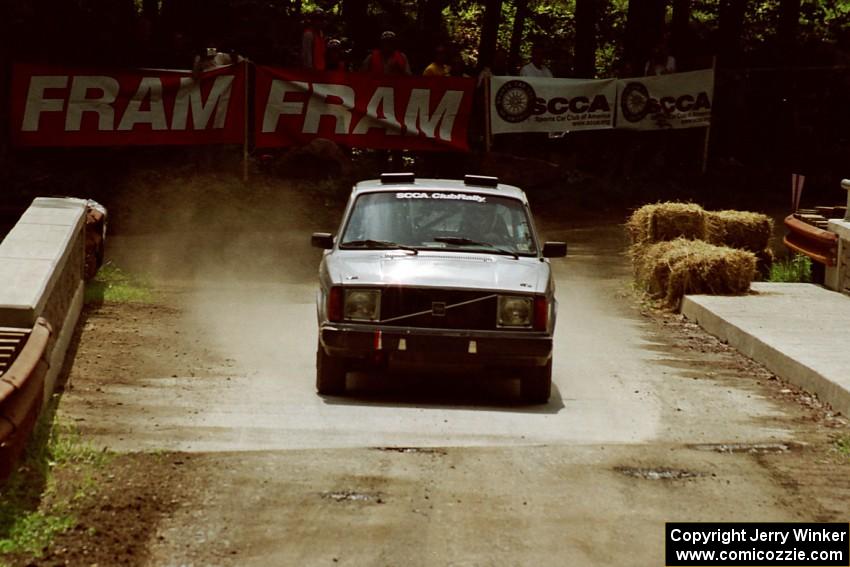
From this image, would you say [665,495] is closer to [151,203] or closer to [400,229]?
[400,229]

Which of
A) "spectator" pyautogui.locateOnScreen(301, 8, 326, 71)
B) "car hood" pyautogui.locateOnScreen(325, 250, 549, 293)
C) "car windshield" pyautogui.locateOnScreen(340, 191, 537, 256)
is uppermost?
"spectator" pyautogui.locateOnScreen(301, 8, 326, 71)

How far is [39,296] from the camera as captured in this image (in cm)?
880

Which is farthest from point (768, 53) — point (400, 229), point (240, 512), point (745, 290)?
point (240, 512)

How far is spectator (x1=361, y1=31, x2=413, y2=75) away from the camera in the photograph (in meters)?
23.0

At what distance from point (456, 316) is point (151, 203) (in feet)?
42.9

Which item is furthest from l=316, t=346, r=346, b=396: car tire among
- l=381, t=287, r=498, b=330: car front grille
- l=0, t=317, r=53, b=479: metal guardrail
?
l=0, t=317, r=53, b=479: metal guardrail

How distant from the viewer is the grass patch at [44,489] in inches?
250

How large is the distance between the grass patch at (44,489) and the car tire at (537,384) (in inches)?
128

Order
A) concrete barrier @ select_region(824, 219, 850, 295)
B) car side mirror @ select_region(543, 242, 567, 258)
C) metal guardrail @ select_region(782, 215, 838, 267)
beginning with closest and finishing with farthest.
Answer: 1. car side mirror @ select_region(543, 242, 567, 258)
2. concrete barrier @ select_region(824, 219, 850, 295)
3. metal guardrail @ select_region(782, 215, 838, 267)

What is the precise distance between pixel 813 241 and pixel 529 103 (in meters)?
8.66

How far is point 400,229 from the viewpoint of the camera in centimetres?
1091

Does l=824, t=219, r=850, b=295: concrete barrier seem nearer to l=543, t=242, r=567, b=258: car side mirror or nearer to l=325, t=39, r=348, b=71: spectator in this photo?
l=543, t=242, r=567, b=258: car side mirror

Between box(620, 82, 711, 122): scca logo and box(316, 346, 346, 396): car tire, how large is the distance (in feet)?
51.4

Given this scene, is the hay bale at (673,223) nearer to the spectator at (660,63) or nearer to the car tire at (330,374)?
the car tire at (330,374)
